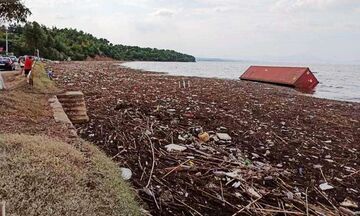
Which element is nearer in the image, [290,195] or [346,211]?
[346,211]

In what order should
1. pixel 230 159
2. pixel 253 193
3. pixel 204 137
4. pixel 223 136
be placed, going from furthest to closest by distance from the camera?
pixel 223 136 → pixel 204 137 → pixel 230 159 → pixel 253 193

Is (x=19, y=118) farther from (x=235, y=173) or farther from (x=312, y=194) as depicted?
(x=312, y=194)

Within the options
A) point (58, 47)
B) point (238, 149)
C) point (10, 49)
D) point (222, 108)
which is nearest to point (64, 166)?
point (238, 149)

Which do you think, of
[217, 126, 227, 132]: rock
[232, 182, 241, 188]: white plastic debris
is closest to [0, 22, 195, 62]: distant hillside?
[217, 126, 227, 132]: rock

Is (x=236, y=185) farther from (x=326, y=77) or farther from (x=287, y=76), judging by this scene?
(x=326, y=77)

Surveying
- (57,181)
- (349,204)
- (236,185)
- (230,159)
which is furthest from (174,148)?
(57,181)

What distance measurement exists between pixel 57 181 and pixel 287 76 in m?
28.6

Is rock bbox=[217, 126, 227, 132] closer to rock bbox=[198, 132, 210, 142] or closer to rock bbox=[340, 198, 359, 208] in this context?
rock bbox=[198, 132, 210, 142]

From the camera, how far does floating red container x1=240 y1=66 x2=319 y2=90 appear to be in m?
28.3

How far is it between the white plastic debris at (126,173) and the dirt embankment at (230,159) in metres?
0.07

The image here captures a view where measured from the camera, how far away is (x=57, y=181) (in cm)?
344

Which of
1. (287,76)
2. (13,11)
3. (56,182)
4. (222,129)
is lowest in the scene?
(287,76)

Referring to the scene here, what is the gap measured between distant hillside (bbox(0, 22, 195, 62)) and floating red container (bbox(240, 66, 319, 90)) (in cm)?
1974

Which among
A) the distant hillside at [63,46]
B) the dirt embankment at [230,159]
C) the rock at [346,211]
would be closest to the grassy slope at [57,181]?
the dirt embankment at [230,159]
